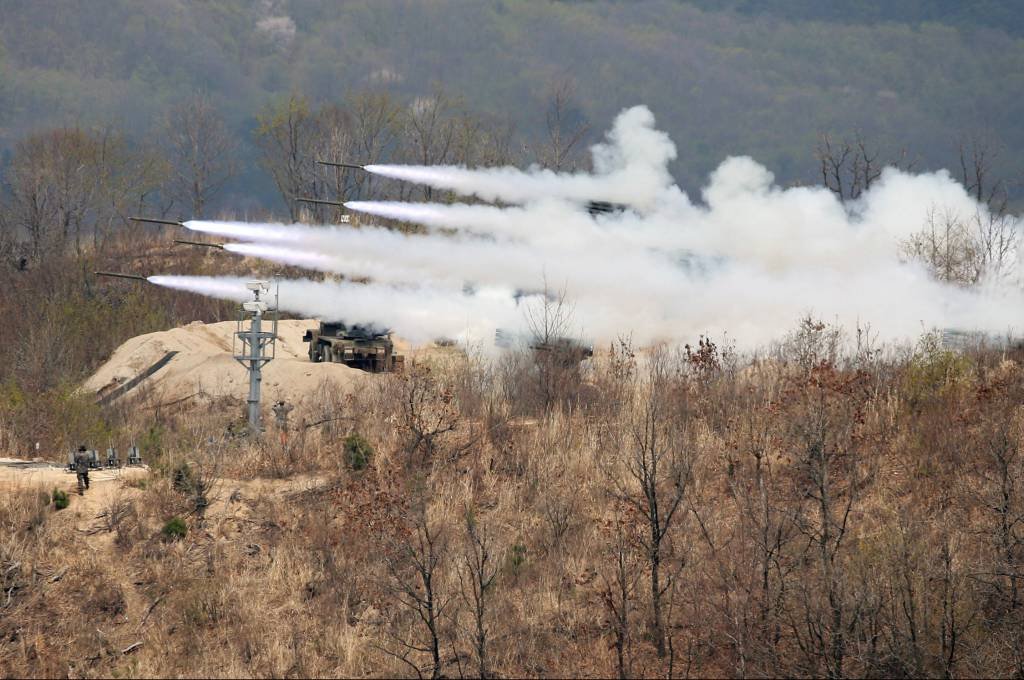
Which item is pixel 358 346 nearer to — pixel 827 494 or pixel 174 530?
pixel 174 530

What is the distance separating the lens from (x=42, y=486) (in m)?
27.8

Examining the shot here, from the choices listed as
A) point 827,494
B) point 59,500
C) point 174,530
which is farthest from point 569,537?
point 59,500

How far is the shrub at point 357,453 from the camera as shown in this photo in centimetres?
3009

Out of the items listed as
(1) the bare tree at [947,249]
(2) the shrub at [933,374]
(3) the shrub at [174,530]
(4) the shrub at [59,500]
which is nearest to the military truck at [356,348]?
(3) the shrub at [174,530]

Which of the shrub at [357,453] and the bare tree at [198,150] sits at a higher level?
the bare tree at [198,150]

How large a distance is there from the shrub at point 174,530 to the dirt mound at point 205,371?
7.01 m

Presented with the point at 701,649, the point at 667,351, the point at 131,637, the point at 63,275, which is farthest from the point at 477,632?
the point at 63,275

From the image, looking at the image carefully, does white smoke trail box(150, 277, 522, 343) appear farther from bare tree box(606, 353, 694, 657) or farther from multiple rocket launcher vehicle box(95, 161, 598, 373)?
bare tree box(606, 353, 694, 657)

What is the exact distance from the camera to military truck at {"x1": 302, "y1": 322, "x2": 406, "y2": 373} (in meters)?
38.7

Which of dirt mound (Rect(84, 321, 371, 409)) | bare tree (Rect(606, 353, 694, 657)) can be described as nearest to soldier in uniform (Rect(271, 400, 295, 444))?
dirt mound (Rect(84, 321, 371, 409))

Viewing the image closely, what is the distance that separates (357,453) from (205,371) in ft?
31.3

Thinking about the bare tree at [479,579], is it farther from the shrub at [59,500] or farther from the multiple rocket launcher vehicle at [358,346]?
the multiple rocket launcher vehicle at [358,346]

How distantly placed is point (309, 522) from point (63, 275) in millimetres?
29514

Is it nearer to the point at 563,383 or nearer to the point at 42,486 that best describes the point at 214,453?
the point at 42,486
